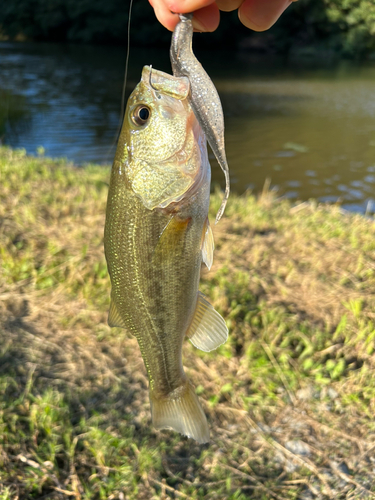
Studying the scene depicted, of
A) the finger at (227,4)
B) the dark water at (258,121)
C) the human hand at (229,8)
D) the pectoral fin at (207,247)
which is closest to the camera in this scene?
the pectoral fin at (207,247)

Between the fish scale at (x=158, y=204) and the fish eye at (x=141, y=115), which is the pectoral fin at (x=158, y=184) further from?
the fish eye at (x=141, y=115)

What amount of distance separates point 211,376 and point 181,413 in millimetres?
→ 1552

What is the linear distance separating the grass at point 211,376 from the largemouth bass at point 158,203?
5.06 feet

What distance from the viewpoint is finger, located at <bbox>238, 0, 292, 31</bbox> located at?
7.25 ft

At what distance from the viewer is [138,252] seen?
5.59 feet

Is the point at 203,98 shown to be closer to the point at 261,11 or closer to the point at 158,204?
the point at 158,204

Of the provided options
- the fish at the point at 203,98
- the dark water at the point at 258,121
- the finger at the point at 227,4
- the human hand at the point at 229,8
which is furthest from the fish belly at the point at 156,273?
the dark water at the point at 258,121

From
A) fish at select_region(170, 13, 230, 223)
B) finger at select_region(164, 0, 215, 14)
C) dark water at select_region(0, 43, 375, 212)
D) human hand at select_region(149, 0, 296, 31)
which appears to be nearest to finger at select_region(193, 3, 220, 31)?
human hand at select_region(149, 0, 296, 31)

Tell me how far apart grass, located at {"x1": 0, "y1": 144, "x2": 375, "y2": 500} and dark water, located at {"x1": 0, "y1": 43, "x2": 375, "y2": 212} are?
555 centimetres

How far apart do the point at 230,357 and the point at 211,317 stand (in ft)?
5.93

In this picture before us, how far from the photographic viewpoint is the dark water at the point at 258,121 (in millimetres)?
11000

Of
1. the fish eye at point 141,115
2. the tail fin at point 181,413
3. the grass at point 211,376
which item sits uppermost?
the fish eye at point 141,115

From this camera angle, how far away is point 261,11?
2.24m

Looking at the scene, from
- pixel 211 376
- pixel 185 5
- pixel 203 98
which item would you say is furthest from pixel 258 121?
pixel 203 98
